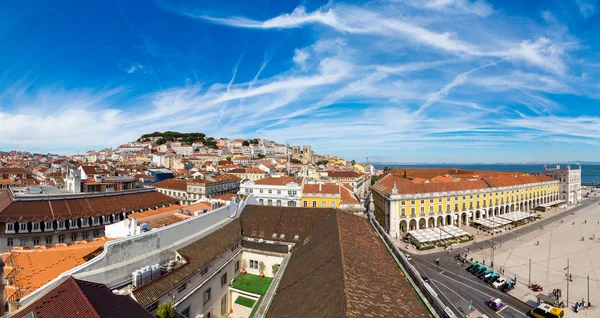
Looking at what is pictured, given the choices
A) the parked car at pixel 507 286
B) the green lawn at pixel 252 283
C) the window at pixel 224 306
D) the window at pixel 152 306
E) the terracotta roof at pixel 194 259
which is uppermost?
the terracotta roof at pixel 194 259

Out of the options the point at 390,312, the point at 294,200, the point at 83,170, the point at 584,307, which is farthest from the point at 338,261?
the point at 83,170

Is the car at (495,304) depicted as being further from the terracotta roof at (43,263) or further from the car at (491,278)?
the terracotta roof at (43,263)

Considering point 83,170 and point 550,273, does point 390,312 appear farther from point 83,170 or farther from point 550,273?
point 83,170

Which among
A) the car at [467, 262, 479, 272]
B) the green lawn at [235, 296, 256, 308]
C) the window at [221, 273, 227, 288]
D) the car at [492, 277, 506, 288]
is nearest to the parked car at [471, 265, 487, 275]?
the car at [467, 262, 479, 272]

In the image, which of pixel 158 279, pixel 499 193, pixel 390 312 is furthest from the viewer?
pixel 499 193

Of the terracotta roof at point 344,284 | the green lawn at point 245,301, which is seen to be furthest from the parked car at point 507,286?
the green lawn at point 245,301

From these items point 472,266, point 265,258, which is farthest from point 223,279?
point 472,266
